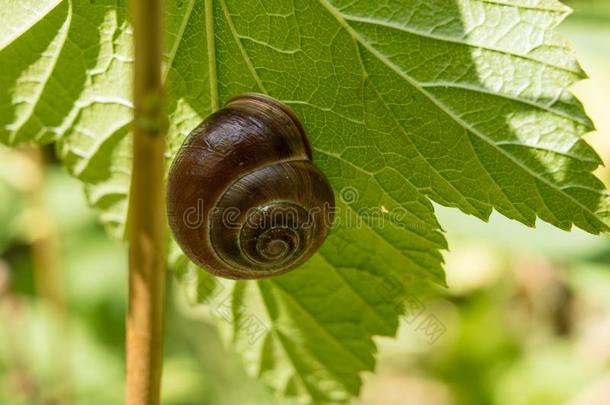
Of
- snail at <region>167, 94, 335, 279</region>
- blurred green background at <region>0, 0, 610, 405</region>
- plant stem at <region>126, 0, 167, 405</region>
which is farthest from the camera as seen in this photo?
blurred green background at <region>0, 0, 610, 405</region>

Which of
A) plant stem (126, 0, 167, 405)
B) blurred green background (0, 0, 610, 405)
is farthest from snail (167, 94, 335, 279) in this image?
blurred green background (0, 0, 610, 405)

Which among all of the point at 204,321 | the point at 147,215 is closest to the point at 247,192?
the point at 147,215

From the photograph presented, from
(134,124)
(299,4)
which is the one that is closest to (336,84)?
(299,4)

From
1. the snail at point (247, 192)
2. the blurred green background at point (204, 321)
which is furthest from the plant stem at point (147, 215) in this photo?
the blurred green background at point (204, 321)

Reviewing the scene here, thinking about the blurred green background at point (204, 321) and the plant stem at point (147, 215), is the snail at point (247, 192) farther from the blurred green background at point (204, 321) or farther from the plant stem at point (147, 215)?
the blurred green background at point (204, 321)

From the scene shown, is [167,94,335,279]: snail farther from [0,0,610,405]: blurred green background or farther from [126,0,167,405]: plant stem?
[0,0,610,405]: blurred green background

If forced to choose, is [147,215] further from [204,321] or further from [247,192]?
[204,321]
